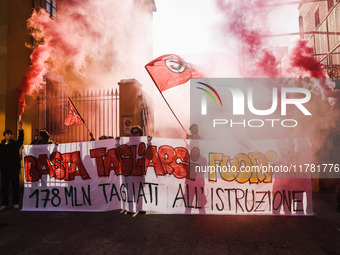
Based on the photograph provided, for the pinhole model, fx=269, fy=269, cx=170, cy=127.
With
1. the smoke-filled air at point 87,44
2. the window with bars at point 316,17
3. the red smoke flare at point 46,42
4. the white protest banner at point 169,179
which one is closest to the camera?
the white protest banner at point 169,179

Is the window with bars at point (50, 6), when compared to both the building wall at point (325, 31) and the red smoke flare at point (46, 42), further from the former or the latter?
the building wall at point (325, 31)

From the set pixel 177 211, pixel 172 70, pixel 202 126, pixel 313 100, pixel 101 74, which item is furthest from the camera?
pixel 101 74

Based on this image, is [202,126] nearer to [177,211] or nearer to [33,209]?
[177,211]


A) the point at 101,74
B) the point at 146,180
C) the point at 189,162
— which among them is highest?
the point at 101,74

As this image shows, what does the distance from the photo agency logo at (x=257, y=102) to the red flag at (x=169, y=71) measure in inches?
103

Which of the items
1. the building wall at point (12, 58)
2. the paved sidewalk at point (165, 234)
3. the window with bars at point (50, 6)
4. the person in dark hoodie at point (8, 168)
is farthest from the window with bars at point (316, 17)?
the person in dark hoodie at point (8, 168)

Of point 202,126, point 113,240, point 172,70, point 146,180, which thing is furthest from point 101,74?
point 113,240

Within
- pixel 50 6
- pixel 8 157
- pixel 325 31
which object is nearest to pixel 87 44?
pixel 50 6

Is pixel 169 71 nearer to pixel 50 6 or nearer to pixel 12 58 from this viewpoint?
pixel 12 58

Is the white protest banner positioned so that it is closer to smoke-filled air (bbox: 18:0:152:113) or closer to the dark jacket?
the dark jacket

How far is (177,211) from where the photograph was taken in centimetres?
545

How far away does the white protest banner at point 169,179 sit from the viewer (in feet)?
17.7

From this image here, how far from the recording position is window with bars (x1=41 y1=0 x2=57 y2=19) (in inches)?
408

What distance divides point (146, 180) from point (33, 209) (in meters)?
2.63
